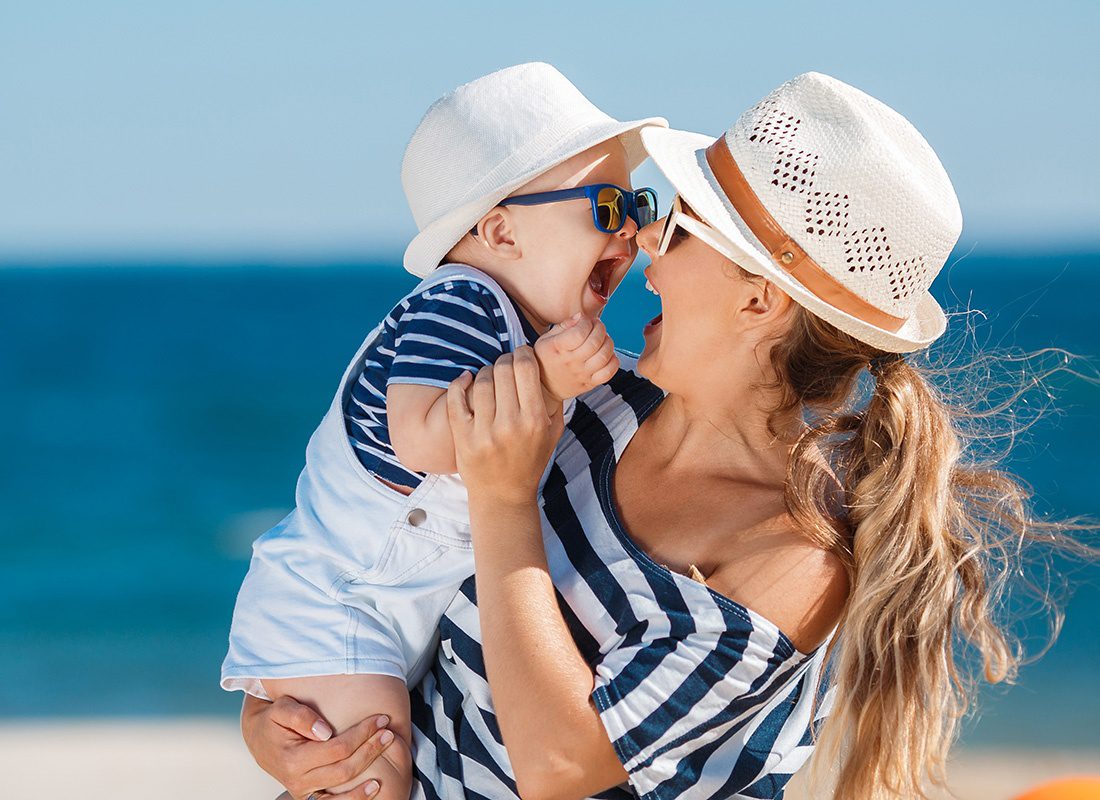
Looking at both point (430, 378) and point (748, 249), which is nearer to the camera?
point (748, 249)

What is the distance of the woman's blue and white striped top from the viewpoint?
1886 millimetres

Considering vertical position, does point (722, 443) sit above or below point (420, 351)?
below

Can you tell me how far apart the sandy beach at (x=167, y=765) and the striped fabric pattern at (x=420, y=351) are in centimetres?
402

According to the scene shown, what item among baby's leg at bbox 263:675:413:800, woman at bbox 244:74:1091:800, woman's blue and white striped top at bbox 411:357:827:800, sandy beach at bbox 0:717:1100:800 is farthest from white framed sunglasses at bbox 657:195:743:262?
sandy beach at bbox 0:717:1100:800

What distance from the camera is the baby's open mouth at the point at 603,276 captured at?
2.44 m

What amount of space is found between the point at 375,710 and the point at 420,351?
0.66 meters

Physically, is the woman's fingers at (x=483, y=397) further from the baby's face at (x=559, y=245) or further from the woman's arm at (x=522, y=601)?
the baby's face at (x=559, y=245)

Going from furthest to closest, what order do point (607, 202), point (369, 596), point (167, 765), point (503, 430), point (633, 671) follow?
point (167, 765) → point (607, 202) → point (369, 596) → point (503, 430) → point (633, 671)

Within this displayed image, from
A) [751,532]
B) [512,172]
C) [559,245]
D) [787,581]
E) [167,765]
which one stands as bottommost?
[787,581]

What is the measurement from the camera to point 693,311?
7.07ft

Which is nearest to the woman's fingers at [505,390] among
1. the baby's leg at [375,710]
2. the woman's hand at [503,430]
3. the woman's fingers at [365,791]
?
the woman's hand at [503,430]

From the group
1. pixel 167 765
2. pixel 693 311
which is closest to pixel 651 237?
pixel 693 311

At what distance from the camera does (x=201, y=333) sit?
24.2 metres

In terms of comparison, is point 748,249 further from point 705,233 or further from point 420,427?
point 420,427
